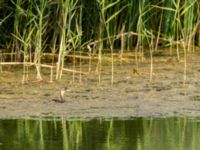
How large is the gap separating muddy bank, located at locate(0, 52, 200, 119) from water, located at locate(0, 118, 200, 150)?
0.65ft

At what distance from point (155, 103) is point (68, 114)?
0.80 meters

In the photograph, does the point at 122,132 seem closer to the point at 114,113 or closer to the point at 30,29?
the point at 114,113

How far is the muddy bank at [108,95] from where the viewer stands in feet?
20.0

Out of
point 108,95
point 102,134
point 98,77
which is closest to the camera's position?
point 102,134

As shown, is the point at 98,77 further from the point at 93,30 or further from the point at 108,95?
the point at 93,30

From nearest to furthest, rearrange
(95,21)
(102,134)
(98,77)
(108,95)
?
(102,134) < (108,95) < (98,77) < (95,21)

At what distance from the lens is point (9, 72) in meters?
7.66

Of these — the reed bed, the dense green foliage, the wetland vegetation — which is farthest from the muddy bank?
the dense green foliage

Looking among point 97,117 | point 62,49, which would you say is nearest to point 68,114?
point 97,117

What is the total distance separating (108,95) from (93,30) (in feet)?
5.46

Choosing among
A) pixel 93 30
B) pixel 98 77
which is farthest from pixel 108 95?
pixel 93 30

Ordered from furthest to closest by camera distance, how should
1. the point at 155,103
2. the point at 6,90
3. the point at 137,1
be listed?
1. the point at 137,1
2. the point at 6,90
3. the point at 155,103

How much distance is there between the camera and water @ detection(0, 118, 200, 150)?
5059 millimetres

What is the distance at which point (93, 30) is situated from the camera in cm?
821
